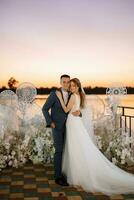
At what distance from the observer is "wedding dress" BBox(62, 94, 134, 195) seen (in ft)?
14.8

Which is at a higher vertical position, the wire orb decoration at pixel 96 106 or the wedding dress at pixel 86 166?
the wire orb decoration at pixel 96 106

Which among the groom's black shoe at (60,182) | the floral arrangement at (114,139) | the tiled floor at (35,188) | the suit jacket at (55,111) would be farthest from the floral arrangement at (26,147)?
the suit jacket at (55,111)

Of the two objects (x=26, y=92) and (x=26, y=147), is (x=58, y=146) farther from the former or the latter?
(x=26, y=92)

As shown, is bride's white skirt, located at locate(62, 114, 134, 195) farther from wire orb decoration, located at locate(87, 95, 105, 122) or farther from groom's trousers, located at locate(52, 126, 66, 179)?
wire orb decoration, located at locate(87, 95, 105, 122)

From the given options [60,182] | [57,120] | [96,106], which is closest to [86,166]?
[60,182]

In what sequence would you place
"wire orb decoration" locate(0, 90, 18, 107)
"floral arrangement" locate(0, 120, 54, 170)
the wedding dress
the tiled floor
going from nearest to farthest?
the tiled floor
the wedding dress
"floral arrangement" locate(0, 120, 54, 170)
"wire orb decoration" locate(0, 90, 18, 107)

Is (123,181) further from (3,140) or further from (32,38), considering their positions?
(32,38)

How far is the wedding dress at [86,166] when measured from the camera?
14.8ft

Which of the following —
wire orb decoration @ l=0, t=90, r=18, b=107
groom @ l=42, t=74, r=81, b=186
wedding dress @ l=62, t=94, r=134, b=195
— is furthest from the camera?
wire orb decoration @ l=0, t=90, r=18, b=107

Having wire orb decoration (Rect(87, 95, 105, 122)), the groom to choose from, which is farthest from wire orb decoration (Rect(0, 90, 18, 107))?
the groom

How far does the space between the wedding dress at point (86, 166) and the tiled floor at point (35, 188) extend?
0.48 feet

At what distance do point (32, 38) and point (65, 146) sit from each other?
5.42 meters

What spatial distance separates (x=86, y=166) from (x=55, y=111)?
2.28 feet

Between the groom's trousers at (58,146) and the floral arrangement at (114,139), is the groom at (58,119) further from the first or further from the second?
the floral arrangement at (114,139)
